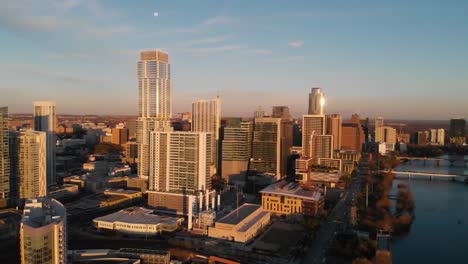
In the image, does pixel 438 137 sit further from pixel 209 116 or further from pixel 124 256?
pixel 124 256

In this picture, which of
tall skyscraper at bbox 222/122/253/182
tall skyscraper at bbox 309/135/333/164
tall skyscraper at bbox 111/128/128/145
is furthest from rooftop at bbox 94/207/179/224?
tall skyscraper at bbox 111/128/128/145

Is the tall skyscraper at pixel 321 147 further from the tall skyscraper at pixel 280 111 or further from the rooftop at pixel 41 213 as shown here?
the rooftop at pixel 41 213

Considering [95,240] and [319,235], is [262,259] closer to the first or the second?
[319,235]

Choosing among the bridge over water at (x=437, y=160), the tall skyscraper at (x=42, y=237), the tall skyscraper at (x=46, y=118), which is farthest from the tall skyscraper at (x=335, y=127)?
the tall skyscraper at (x=42, y=237)

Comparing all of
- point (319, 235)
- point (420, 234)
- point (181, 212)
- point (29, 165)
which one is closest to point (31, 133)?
point (29, 165)

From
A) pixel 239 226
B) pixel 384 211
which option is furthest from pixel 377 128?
pixel 239 226
